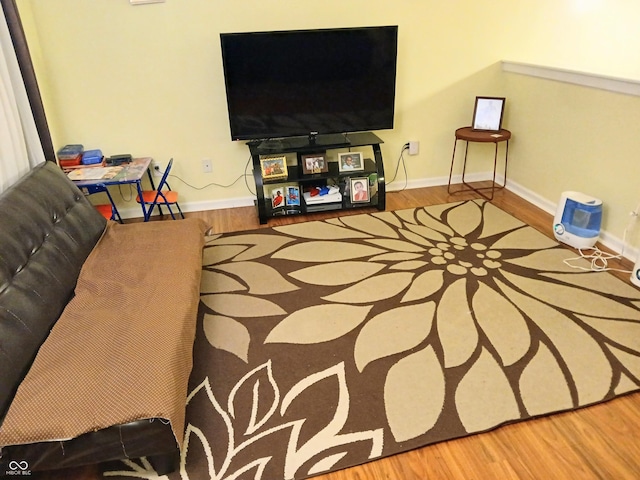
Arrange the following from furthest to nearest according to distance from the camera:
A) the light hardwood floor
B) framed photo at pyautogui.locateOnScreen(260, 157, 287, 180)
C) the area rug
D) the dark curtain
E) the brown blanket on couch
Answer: framed photo at pyautogui.locateOnScreen(260, 157, 287, 180), the dark curtain, the area rug, the light hardwood floor, the brown blanket on couch

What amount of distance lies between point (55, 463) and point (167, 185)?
8.06 ft

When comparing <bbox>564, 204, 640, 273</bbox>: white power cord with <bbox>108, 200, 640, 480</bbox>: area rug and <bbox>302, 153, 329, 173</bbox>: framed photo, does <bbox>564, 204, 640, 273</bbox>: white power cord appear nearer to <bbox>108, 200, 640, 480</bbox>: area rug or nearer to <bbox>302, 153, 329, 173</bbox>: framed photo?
<bbox>108, 200, 640, 480</bbox>: area rug

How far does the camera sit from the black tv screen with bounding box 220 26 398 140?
10.2 ft

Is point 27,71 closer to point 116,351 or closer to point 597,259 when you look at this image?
point 116,351

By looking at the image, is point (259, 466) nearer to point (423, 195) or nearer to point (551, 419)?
point (551, 419)

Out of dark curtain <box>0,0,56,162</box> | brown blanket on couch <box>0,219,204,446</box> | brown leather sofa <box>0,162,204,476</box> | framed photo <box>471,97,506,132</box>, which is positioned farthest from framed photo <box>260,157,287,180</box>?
framed photo <box>471,97,506,132</box>

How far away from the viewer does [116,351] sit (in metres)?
1.63

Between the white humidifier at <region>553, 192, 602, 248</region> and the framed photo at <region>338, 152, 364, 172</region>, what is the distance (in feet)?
4.81

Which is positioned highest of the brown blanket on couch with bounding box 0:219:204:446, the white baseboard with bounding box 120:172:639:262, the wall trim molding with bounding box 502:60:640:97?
the wall trim molding with bounding box 502:60:640:97

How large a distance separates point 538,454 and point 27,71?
10.4 feet

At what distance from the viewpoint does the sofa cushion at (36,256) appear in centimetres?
158

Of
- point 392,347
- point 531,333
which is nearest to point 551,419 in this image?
point 531,333

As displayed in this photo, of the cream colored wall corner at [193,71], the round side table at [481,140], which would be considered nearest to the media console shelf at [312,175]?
the cream colored wall corner at [193,71]

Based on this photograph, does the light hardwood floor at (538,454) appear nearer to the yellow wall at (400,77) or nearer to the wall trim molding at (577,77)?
the yellow wall at (400,77)
